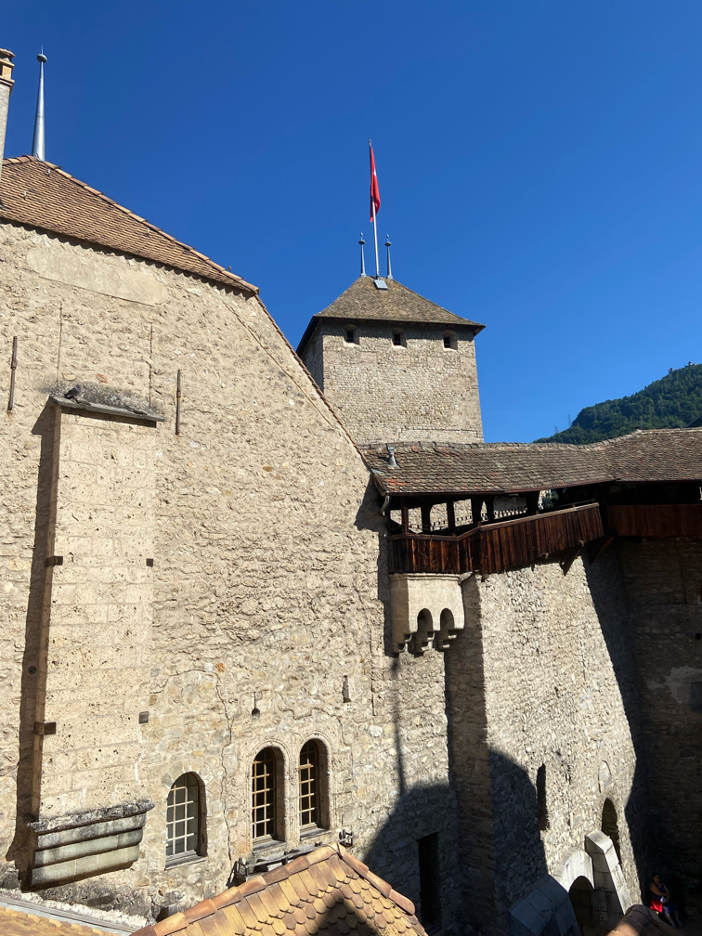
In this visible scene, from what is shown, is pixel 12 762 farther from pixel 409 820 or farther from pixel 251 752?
pixel 409 820

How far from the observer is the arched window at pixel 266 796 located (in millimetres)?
9078

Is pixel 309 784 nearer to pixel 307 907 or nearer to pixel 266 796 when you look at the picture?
pixel 266 796

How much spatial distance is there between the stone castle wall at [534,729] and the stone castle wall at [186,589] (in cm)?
58

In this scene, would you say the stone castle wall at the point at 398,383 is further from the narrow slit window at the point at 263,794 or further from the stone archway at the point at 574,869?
the narrow slit window at the point at 263,794

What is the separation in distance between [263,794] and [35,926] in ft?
12.7

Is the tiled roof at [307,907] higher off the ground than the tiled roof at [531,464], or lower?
lower

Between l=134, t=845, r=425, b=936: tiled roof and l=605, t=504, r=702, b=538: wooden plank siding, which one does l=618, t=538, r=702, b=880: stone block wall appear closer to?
l=605, t=504, r=702, b=538: wooden plank siding

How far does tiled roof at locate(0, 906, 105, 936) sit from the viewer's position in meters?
5.38

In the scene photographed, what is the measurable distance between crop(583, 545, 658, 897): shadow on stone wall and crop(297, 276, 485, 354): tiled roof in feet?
34.6

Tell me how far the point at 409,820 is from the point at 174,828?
4.05m

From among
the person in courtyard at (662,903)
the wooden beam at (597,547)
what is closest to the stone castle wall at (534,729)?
the person in courtyard at (662,903)

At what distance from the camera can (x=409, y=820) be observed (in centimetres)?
1042

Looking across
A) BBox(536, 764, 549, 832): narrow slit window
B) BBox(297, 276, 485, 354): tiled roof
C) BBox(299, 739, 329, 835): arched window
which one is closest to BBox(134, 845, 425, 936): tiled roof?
BBox(299, 739, 329, 835): arched window

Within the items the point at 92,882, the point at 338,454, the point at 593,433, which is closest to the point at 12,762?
the point at 92,882
